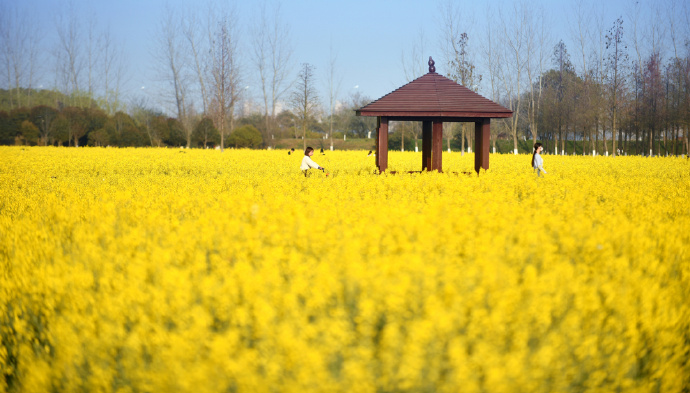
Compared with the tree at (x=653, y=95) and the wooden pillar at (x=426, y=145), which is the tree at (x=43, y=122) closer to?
the wooden pillar at (x=426, y=145)

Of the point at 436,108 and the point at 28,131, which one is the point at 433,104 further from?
the point at 28,131

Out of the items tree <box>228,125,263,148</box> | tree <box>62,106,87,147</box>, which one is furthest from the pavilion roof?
tree <box>62,106,87,147</box>

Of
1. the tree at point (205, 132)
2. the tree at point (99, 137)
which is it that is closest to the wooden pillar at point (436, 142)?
the tree at point (205, 132)

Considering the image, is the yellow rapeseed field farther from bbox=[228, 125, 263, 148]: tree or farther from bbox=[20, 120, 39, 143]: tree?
bbox=[20, 120, 39, 143]: tree

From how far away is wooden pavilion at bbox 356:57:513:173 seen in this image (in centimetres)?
1620

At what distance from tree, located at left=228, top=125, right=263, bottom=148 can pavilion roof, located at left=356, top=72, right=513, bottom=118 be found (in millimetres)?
42542

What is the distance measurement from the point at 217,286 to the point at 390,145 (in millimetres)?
63202

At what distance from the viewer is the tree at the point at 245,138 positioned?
57.8 metres

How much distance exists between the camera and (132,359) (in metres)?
3.46

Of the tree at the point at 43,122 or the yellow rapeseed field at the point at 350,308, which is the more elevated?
the tree at the point at 43,122

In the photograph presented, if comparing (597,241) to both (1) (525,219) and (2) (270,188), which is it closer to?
(1) (525,219)

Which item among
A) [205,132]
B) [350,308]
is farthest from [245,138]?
[350,308]

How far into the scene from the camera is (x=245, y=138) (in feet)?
191

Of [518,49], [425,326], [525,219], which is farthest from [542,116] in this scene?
[425,326]
